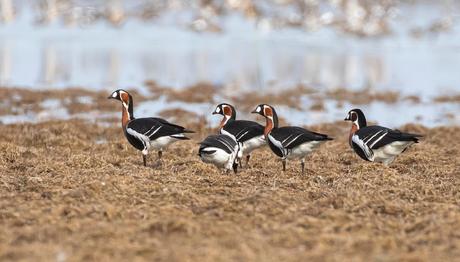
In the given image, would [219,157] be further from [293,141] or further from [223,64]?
[223,64]

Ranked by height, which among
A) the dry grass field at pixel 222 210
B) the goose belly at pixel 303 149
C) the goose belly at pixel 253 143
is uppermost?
the goose belly at pixel 253 143

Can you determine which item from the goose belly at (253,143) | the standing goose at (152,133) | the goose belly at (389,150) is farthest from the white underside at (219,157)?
the goose belly at (389,150)

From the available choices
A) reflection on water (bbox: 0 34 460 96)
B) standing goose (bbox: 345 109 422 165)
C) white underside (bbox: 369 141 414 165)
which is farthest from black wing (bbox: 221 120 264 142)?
reflection on water (bbox: 0 34 460 96)

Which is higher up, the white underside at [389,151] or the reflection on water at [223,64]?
the reflection on water at [223,64]

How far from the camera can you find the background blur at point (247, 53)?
3500 cm

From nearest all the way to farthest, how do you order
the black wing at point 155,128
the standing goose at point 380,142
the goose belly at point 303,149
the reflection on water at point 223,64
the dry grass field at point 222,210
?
the dry grass field at point 222,210, the goose belly at point 303,149, the standing goose at point 380,142, the black wing at point 155,128, the reflection on water at point 223,64

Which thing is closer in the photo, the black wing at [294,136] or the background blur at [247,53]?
the black wing at [294,136]

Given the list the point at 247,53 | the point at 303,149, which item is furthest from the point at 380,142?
the point at 247,53

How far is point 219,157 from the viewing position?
14.5 meters

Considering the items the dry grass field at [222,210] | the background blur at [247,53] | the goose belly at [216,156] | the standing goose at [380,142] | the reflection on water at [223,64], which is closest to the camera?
the dry grass field at [222,210]

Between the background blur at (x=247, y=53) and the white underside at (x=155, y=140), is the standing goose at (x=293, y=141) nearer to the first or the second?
the white underside at (x=155, y=140)

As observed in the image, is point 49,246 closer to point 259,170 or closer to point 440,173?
point 259,170

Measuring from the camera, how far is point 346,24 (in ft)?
301

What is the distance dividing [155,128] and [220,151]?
6.35ft
